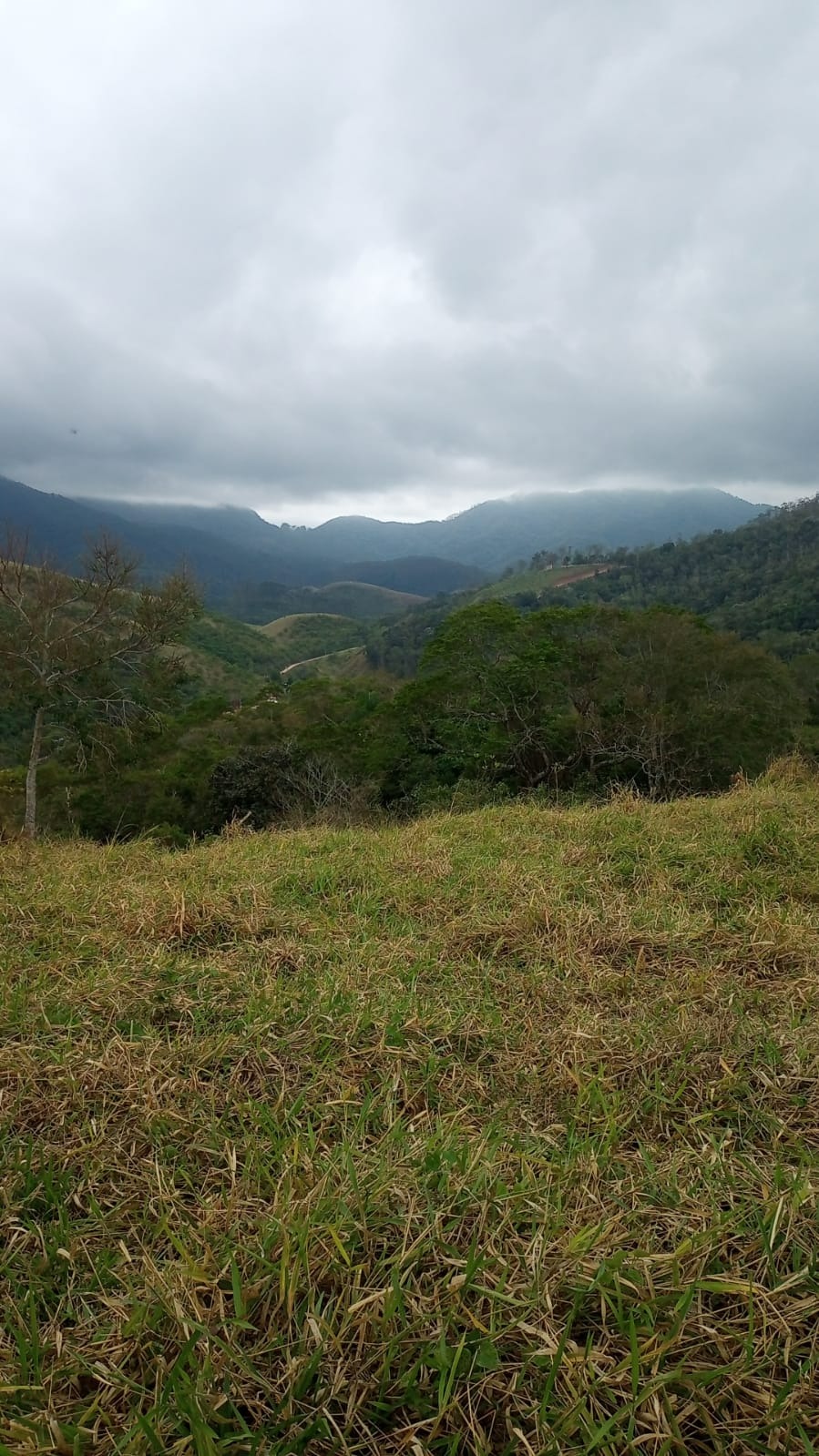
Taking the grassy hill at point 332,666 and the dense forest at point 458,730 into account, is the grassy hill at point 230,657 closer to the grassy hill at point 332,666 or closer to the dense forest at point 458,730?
the grassy hill at point 332,666

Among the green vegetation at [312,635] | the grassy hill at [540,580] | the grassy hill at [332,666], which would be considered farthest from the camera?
the green vegetation at [312,635]

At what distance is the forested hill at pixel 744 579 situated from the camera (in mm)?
49625

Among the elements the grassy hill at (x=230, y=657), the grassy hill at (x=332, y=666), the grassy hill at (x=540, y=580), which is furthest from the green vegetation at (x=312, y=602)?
the grassy hill at (x=332, y=666)

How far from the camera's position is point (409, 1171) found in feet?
5.32


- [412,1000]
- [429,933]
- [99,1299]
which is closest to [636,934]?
[429,933]

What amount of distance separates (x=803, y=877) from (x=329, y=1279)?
10.6 feet

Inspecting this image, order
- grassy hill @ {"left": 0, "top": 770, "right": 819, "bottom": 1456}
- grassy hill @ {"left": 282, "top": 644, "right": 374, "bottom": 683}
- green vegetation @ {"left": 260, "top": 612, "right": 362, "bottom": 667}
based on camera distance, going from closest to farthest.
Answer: grassy hill @ {"left": 0, "top": 770, "right": 819, "bottom": 1456} → grassy hill @ {"left": 282, "top": 644, "right": 374, "bottom": 683} → green vegetation @ {"left": 260, "top": 612, "right": 362, "bottom": 667}

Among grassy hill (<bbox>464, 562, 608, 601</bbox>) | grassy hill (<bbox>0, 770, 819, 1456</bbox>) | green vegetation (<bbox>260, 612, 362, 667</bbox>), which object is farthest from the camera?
green vegetation (<bbox>260, 612, 362, 667</bbox>)

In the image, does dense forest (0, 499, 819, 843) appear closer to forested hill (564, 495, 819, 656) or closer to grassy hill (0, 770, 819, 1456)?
grassy hill (0, 770, 819, 1456)

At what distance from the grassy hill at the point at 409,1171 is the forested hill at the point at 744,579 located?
43.2 meters

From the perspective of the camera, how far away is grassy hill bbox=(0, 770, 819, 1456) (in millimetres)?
1180

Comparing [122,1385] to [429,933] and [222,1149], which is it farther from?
[429,933]

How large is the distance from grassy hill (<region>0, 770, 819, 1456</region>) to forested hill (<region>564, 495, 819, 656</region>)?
142ft

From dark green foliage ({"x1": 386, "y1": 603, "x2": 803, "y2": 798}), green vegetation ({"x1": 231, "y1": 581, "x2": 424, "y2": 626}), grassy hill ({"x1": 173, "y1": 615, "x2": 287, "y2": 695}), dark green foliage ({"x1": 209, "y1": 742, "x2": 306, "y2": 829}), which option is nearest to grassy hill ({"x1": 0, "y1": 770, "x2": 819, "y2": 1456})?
dark green foliage ({"x1": 386, "y1": 603, "x2": 803, "y2": 798})
